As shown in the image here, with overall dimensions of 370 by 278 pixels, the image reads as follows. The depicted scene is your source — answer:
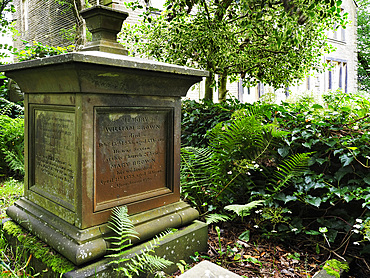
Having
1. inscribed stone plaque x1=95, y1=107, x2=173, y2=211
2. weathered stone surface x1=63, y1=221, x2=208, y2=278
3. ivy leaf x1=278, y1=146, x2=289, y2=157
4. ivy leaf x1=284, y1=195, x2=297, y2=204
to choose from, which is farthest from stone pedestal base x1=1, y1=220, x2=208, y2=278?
ivy leaf x1=278, y1=146, x2=289, y2=157

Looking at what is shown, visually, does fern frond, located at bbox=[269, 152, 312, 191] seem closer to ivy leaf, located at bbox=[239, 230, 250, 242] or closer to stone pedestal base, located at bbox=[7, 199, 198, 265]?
ivy leaf, located at bbox=[239, 230, 250, 242]

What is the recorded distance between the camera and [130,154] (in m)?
2.64

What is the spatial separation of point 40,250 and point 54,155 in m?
0.80

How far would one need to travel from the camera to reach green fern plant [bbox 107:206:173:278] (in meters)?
2.22

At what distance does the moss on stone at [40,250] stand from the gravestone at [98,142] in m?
0.06

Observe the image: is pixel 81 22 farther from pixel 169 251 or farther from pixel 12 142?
pixel 169 251

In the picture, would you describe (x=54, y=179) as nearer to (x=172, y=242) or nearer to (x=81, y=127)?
(x=81, y=127)

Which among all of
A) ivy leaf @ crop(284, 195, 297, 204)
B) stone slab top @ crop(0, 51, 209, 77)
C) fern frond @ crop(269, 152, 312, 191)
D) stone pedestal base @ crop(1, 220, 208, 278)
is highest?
stone slab top @ crop(0, 51, 209, 77)

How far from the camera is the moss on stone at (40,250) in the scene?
2.17m

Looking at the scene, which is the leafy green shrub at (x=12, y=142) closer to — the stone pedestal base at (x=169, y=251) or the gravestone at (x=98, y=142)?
the gravestone at (x=98, y=142)

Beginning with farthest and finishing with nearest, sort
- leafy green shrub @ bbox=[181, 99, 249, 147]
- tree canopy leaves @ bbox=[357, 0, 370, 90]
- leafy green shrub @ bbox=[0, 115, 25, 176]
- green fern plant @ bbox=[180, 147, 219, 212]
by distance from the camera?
tree canopy leaves @ bbox=[357, 0, 370, 90] < leafy green shrub @ bbox=[0, 115, 25, 176] < leafy green shrub @ bbox=[181, 99, 249, 147] < green fern plant @ bbox=[180, 147, 219, 212]

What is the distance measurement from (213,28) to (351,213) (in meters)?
4.03

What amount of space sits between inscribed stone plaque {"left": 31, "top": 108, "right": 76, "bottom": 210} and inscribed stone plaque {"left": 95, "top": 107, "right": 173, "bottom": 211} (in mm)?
231

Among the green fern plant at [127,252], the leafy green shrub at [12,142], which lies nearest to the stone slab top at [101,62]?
the green fern plant at [127,252]
